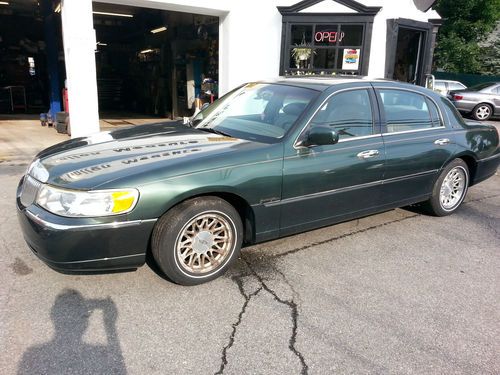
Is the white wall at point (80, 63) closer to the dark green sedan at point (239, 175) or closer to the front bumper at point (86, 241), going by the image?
the dark green sedan at point (239, 175)

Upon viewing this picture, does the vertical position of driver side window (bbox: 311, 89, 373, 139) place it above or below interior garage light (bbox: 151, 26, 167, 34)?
below

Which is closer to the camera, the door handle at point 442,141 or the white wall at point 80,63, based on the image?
the door handle at point 442,141

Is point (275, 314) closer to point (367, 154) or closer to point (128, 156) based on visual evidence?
point (128, 156)

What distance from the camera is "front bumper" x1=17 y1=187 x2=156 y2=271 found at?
9.17 feet

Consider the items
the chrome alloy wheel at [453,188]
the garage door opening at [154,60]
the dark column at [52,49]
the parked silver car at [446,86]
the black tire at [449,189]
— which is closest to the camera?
the black tire at [449,189]

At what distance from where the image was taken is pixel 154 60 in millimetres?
16625

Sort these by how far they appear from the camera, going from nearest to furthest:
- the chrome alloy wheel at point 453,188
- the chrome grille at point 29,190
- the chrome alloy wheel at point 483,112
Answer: the chrome grille at point 29,190 < the chrome alloy wheel at point 453,188 < the chrome alloy wheel at point 483,112

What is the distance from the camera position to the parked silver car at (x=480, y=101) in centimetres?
1623

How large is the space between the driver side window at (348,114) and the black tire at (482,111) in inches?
568

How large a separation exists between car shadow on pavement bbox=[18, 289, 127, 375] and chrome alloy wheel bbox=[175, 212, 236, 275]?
0.61 metres

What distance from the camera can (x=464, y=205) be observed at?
5617mm

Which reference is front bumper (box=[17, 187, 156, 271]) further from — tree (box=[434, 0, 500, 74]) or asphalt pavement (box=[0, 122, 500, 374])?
tree (box=[434, 0, 500, 74])

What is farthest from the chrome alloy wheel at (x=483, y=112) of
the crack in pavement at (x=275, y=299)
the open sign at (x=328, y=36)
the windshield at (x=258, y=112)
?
the crack in pavement at (x=275, y=299)

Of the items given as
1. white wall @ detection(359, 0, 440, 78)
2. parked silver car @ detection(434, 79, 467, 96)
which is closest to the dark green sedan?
white wall @ detection(359, 0, 440, 78)
